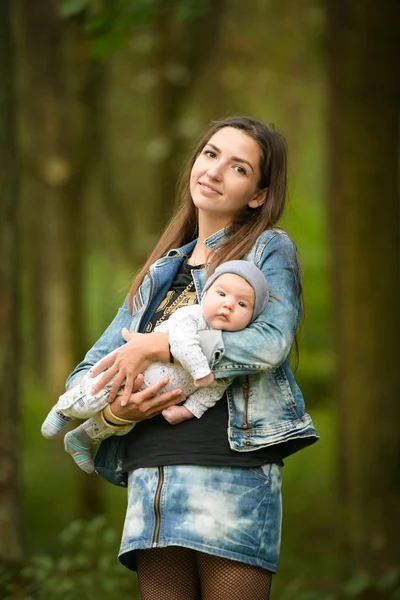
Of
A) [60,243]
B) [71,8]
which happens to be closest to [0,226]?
[71,8]

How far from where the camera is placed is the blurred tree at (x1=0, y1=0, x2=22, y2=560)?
19.5ft

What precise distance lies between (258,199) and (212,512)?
1.16m

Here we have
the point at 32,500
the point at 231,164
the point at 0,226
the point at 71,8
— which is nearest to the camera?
the point at 231,164

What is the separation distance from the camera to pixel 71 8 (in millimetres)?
6352

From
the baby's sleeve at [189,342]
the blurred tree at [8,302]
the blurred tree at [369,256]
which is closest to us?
the baby's sleeve at [189,342]

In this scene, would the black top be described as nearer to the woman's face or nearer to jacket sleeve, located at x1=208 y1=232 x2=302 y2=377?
jacket sleeve, located at x1=208 y1=232 x2=302 y2=377

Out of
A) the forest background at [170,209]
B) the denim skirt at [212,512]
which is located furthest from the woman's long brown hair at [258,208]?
the denim skirt at [212,512]

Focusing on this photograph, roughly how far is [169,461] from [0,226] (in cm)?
301

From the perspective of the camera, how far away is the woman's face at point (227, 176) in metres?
3.54

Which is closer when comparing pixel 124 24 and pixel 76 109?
pixel 124 24

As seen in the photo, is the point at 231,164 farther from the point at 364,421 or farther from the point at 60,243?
the point at 60,243

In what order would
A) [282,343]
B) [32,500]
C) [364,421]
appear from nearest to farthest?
[282,343]
[364,421]
[32,500]

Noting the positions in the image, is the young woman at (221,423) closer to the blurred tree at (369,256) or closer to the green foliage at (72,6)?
the green foliage at (72,6)

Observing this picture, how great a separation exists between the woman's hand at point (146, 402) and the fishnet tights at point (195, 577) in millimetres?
486
